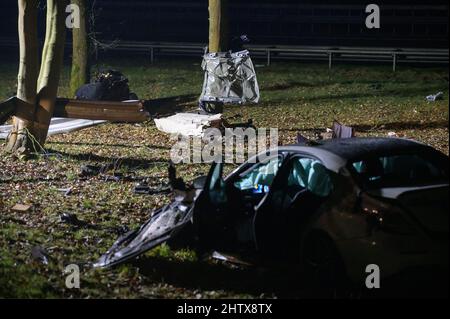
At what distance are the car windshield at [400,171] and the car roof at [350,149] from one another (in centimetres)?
8

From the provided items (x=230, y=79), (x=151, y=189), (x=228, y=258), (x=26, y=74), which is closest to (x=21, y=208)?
(x=151, y=189)

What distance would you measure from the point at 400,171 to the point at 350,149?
547 millimetres

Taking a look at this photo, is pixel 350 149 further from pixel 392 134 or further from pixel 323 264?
pixel 392 134

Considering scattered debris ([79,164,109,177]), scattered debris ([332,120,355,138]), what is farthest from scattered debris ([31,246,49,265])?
scattered debris ([332,120,355,138])

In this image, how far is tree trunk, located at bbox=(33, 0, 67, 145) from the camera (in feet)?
49.9

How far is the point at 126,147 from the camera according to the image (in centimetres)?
1608

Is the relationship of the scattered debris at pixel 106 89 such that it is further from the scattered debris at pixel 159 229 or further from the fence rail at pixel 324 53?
the scattered debris at pixel 159 229

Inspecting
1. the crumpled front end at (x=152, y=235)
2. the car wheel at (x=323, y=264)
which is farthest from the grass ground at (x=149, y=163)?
the car wheel at (x=323, y=264)

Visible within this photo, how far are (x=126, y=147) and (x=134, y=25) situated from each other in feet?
62.0

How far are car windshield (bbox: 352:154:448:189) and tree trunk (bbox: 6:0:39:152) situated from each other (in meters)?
8.42

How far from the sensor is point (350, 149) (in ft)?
26.0

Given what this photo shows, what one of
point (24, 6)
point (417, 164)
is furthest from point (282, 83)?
point (417, 164)

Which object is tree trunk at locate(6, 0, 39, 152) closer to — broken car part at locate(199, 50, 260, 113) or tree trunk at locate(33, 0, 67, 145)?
tree trunk at locate(33, 0, 67, 145)

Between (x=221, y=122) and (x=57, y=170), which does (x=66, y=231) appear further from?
(x=221, y=122)
